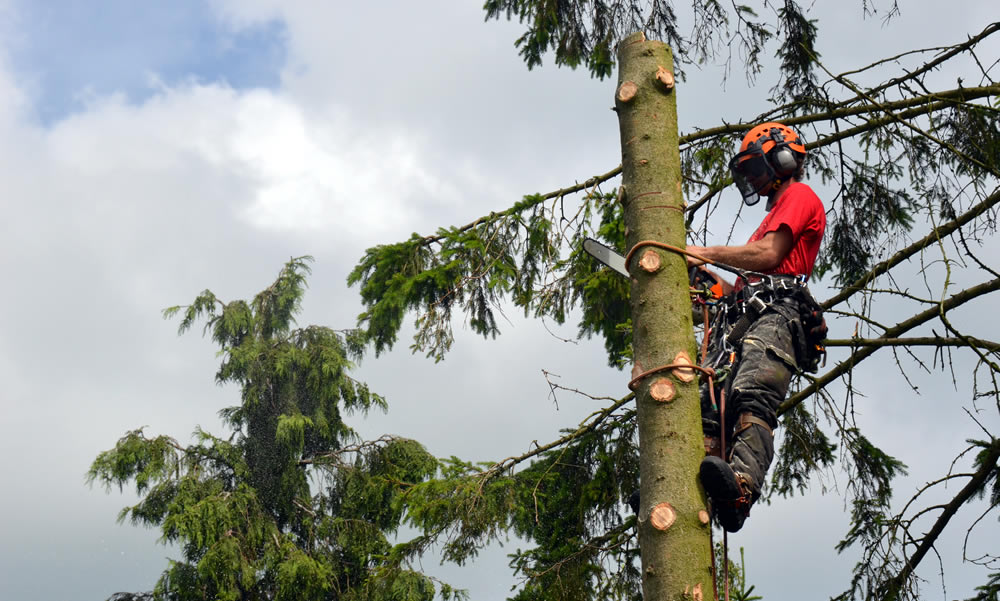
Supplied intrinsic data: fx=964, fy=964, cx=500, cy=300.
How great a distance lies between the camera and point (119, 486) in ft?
50.6

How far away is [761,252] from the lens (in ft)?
12.1

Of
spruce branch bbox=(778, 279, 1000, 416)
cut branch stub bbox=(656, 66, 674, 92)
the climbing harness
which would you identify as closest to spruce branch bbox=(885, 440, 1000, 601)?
spruce branch bbox=(778, 279, 1000, 416)

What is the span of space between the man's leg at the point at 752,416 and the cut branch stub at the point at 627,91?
1.01m

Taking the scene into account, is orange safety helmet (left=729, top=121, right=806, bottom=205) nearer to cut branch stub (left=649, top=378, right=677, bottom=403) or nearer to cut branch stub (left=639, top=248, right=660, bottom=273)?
cut branch stub (left=639, top=248, right=660, bottom=273)

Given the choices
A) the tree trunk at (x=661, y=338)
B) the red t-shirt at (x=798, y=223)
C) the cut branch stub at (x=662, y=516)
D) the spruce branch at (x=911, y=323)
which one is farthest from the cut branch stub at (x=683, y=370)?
the spruce branch at (x=911, y=323)

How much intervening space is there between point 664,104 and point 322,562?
14089mm

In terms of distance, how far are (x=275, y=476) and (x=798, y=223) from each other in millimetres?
14721

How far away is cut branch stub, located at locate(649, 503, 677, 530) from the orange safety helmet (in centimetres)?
176

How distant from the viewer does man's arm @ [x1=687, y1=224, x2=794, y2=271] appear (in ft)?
11.9

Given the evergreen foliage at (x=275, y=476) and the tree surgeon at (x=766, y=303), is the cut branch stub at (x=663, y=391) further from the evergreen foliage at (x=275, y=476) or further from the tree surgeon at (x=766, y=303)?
the evergreen foliage at (x=275, y=476)

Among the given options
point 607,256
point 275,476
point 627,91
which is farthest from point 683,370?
point 275,476

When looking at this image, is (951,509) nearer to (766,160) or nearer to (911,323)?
(911,323)

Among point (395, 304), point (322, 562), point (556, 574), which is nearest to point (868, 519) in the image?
point (556, 574)

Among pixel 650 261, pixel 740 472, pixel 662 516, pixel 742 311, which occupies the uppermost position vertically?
pixel 742 311
